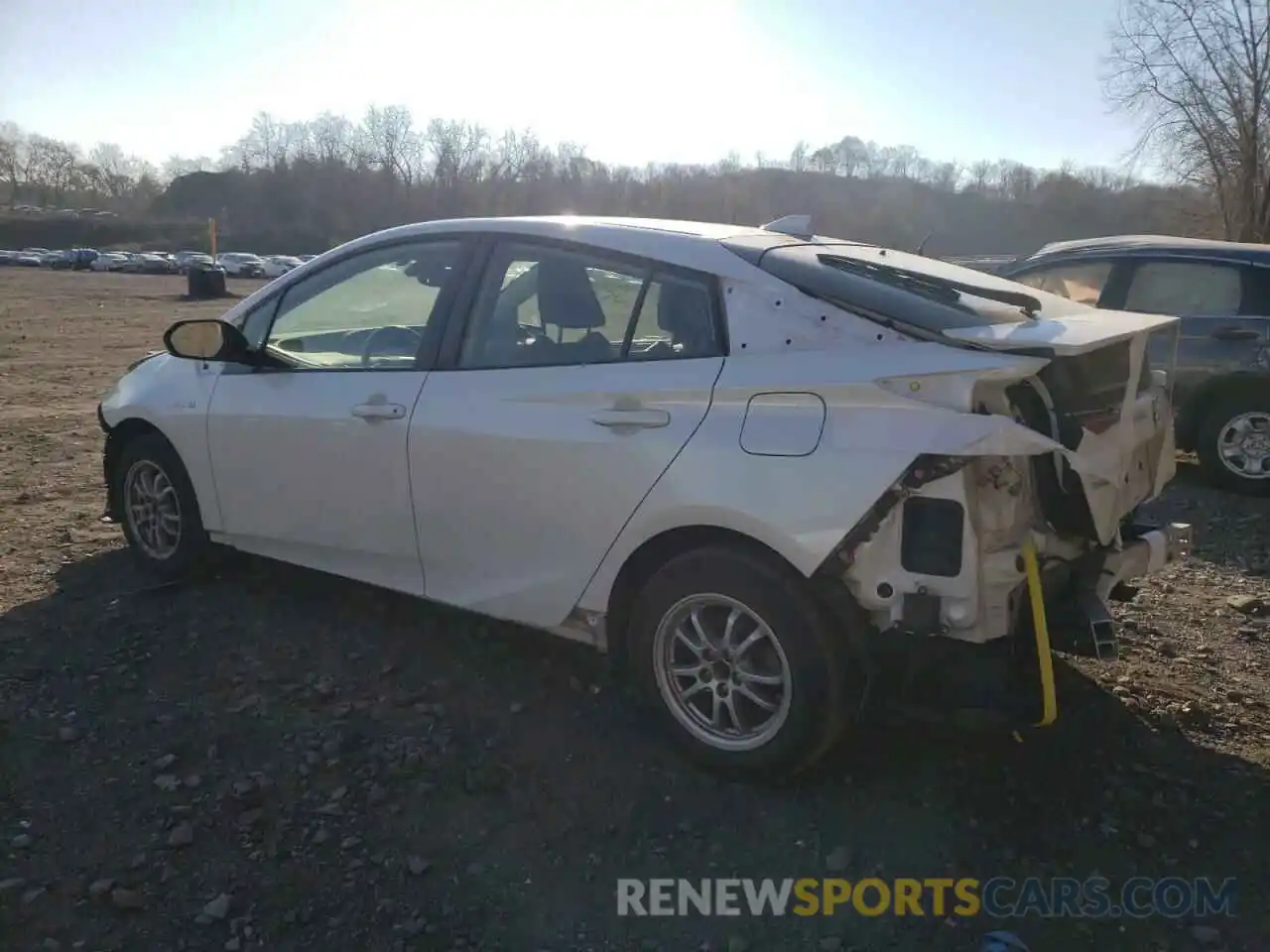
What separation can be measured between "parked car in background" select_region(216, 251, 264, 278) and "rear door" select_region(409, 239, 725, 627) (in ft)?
184

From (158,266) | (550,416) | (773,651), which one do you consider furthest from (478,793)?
(158,266)

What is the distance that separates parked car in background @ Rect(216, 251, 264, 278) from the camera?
56500mm

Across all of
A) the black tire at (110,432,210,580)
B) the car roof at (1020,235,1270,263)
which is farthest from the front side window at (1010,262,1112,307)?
the black tire at (110,432,210,580)

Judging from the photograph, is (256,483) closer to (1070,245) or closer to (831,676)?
(831,676)

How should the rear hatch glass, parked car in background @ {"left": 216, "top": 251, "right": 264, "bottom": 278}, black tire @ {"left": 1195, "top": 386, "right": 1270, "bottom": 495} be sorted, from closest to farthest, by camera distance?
the rear hatch glass → black tire @ {"left": 1195, "top": 386, "right": 1270, "bottom": 495} → parked car in background @ {"left": 216, "top": 251, "right": 264, "bottom": 278}

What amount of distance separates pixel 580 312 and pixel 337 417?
3.56 ft

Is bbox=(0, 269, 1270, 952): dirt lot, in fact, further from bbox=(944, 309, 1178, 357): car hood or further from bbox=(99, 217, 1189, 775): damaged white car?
bbox=(944, 309, 1178, 357): car hood

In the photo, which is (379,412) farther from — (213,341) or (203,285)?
(203,285)

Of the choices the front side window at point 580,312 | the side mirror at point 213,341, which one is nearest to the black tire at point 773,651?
the front side window at point 580,312

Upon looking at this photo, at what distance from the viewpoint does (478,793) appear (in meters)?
3.36

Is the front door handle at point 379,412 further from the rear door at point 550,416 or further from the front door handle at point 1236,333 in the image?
the front door handle at point 1236,333

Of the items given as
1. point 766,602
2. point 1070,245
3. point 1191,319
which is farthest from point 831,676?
point 1070,245

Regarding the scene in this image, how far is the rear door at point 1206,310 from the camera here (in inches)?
289

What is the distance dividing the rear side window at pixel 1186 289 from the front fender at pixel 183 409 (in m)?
6.35
